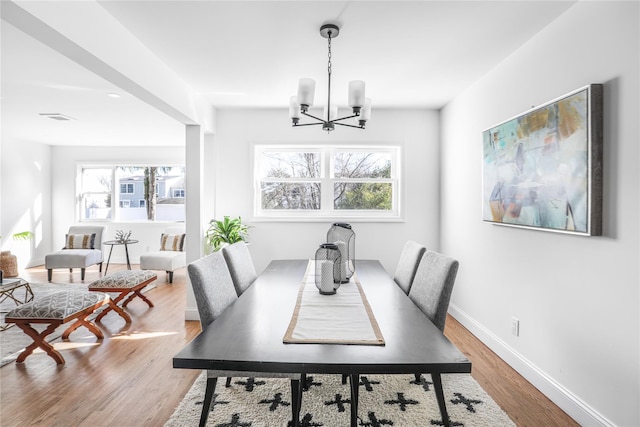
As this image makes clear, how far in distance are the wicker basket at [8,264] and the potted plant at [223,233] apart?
4106mm

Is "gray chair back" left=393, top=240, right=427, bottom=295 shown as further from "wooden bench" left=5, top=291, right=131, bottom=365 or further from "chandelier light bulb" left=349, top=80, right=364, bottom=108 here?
"wooden bench" left=5, top=291, right=131, bottom=365

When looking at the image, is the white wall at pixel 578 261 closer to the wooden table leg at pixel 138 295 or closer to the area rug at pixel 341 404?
the area rug at pixel 341 404

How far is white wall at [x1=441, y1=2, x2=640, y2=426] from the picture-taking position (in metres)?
1.75

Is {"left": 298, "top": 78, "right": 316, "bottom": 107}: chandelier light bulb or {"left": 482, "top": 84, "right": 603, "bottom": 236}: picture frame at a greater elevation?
{"left": 298, "top": 78, "right": 316, "bottom": 107}: chandelier light bulb

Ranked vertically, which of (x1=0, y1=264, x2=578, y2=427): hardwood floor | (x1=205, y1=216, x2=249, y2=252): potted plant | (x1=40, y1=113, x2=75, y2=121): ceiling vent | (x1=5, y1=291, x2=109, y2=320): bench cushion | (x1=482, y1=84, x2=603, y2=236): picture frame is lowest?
(x1=0, y1=264, x2=578, y2=427): hardwood floor

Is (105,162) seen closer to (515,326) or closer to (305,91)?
(305,91)

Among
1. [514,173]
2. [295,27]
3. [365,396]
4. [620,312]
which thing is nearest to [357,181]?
[514,173]

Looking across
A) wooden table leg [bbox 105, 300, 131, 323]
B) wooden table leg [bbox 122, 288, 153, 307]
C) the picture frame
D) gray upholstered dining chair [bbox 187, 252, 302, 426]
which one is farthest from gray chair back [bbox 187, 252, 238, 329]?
wooden table leg [bbox 122, 288, 153, 307]

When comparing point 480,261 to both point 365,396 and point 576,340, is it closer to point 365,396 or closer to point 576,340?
point 576,340

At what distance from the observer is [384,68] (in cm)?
309

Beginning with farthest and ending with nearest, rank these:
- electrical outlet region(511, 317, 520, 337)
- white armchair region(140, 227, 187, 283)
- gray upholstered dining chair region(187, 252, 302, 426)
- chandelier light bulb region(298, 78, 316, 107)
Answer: white armchair region(140, 227, 187, 283) → electrical outlet region(511, 317, 520, 337) → chandelier light bulb region(298, 78, 316, 107) → gray upholstered dining chair region(187, 252, 302, 426)

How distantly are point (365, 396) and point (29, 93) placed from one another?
4.44 meters

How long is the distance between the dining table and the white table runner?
0.05 feet

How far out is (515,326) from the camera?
2.74 metres
